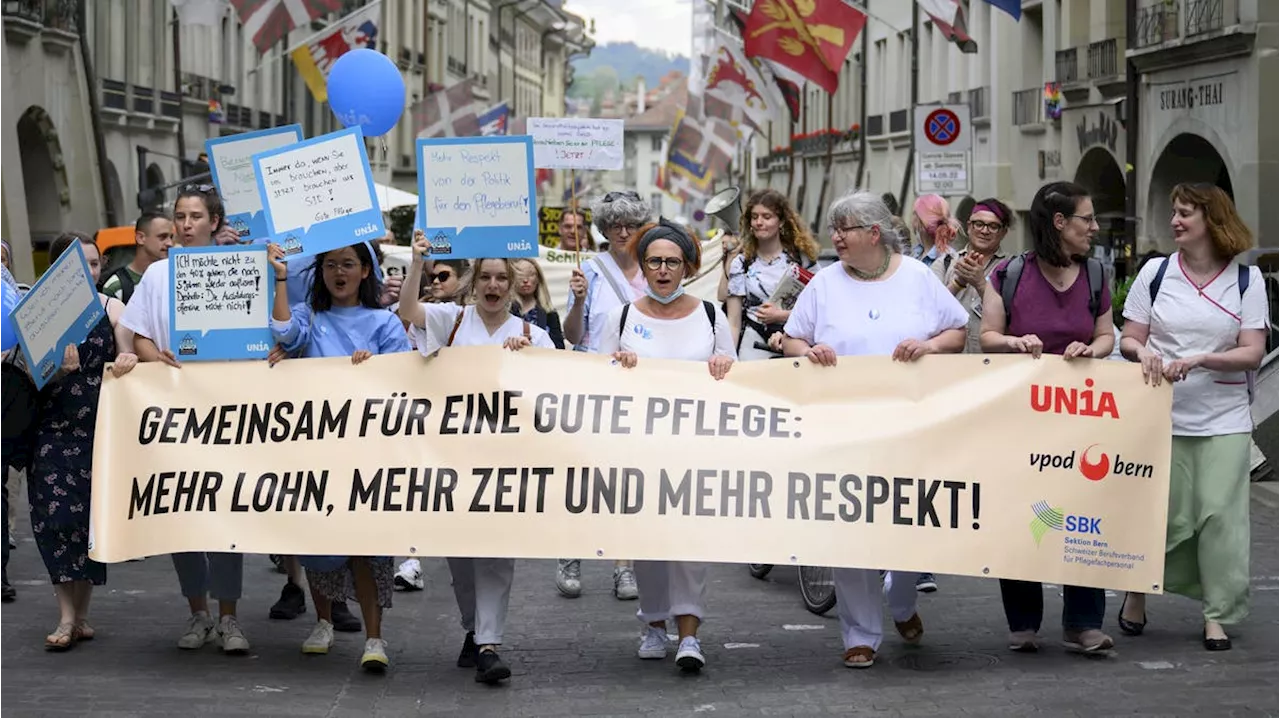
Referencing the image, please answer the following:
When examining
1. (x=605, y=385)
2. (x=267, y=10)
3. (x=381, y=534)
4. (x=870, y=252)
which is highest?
(x=267, y=10)

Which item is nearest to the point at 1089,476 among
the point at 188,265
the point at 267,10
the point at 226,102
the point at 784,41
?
the point at 188,265

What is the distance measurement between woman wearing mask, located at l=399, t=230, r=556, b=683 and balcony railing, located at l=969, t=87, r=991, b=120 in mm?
31430

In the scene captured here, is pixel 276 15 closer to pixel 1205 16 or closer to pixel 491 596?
pixel 1205 16

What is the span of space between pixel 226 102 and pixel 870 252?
34.5 m

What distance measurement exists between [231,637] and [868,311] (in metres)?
2.99

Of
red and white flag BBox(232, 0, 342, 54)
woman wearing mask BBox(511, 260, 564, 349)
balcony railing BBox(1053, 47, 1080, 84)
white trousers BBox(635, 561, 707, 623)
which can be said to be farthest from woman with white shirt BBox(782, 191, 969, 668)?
balcony railing BBox(1053, 47, 1080, 84)

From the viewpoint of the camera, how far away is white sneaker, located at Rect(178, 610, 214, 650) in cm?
870

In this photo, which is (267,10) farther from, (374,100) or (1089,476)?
(1089,476)

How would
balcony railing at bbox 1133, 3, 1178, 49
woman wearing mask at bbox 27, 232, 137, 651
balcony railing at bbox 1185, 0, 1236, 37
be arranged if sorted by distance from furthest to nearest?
balcony railing at bbox 1133, 3, 1178, 49
balcony railing at bbox 1185, 0, 1236, 37
woman wearing mask at bbox 27, 232, 137, 651

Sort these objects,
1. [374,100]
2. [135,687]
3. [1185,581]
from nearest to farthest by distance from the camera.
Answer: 1. [135,687]
2. [1185,581]
3. [374,100]

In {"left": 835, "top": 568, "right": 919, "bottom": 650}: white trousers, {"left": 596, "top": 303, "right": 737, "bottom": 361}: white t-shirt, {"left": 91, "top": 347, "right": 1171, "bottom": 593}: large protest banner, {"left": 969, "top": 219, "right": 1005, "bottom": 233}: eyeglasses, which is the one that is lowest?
{"left": 835, "top": 568, "right": 919, "bottom": 650}: white trousers

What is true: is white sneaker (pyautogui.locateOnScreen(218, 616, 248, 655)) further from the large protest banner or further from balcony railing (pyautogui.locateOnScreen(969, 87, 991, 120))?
balcony railing (pyautogui.locateOnScreen(969, 87, 991, 120))

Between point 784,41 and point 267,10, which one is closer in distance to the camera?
point 267,10

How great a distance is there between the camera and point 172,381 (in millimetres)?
8281
